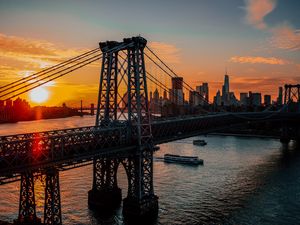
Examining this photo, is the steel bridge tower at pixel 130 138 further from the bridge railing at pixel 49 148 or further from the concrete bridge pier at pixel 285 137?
the concrete bridge pier at pixel 285 137

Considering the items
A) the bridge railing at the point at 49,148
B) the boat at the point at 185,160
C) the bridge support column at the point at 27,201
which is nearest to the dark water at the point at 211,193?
the boat at the point at 185,160

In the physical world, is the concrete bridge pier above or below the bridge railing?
below

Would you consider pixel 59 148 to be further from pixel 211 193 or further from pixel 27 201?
pixel 211 193

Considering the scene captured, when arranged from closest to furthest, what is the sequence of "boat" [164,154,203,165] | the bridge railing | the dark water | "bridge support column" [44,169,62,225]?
the bridge railing, "bridge support column" [44,169,62,225], the dark water, "boat" [164,154,203,165]

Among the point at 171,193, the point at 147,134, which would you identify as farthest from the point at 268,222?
the point at 147,134

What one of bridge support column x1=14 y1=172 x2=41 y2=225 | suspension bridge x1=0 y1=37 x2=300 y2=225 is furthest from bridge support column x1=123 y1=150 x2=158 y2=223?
bridge support column x1=14 y1=172 x2=41 y2=225

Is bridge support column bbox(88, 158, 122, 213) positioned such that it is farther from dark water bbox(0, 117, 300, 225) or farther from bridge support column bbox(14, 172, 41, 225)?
bridge support column bbox(14, 172, 41, 225)

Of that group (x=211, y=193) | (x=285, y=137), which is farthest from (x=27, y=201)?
(x=285, y=137)
